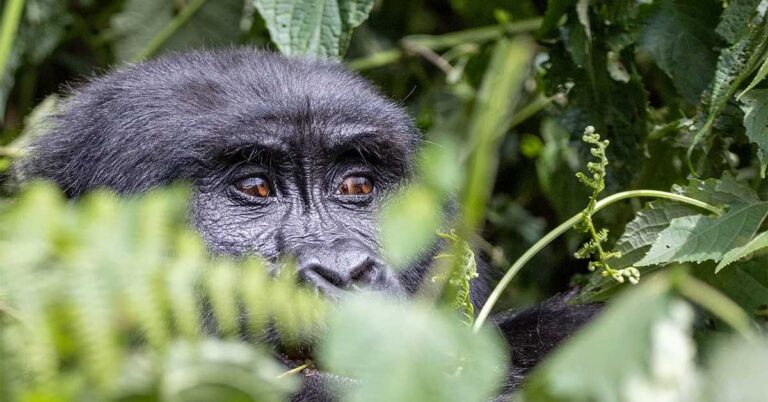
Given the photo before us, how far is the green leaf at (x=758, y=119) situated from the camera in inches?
97.2

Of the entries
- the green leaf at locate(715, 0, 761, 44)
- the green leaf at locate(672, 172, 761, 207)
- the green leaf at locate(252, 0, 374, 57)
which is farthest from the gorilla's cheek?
the green leaf at locate(715, 0, 761, 44)

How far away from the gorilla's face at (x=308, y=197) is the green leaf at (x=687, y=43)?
80 cm

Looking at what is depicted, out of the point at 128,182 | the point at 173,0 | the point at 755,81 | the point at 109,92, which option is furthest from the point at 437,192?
the point at 173,0

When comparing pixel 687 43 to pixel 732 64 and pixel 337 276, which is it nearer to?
pixel 732 64

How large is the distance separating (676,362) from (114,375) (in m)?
0.57

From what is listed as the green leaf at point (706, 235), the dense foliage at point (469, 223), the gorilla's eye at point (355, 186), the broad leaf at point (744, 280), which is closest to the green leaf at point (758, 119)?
the dense foliage at point (469, 223)

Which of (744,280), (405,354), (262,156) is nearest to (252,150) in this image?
(262,156)

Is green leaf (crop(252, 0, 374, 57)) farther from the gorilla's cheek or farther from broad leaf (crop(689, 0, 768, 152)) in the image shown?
broad leaf (crop(689, 0, 768, 152))

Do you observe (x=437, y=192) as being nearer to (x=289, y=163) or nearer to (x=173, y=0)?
(x=289, y=163)

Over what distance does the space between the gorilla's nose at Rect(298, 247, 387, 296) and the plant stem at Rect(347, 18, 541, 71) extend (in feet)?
5.51

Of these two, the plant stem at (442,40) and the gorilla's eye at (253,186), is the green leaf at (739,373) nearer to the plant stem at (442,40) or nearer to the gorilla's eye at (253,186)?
the gorilla's eye at (253,186)

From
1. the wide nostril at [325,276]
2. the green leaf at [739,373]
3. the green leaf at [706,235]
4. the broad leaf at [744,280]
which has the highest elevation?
the green leaf at [739,373]

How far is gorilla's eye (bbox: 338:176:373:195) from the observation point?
3078 millimetres

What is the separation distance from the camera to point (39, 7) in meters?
4.30
